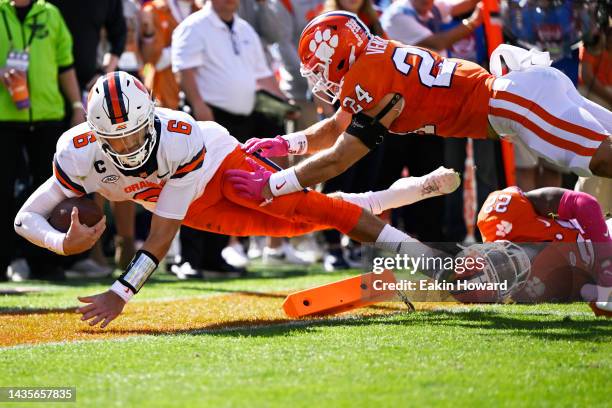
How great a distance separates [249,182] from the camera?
5.65m

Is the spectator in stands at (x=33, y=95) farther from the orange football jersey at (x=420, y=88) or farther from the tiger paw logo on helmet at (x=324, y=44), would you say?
the orange football jersey at (x=420, y=88)

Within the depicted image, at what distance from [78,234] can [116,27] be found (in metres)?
4.11

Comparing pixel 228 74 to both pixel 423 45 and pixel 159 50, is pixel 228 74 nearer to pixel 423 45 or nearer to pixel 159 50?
pixel 159 50

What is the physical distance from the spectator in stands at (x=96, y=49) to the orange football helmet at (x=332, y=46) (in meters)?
3.49

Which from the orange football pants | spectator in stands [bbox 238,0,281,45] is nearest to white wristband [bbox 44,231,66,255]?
the orange football pants

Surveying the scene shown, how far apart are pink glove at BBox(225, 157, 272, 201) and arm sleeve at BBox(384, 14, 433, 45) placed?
3096 mm

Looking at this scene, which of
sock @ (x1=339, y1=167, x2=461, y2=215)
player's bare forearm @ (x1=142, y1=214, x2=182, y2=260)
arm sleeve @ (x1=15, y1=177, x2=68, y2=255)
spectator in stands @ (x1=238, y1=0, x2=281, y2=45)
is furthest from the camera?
spectator in stands @ (x1=238, y1=0, x2=281, y2=45)

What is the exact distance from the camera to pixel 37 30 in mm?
7996

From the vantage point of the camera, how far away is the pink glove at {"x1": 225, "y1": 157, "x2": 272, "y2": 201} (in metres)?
5.63

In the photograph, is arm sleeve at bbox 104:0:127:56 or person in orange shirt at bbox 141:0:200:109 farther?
person in orange shirt at bbox 141:0:200:109

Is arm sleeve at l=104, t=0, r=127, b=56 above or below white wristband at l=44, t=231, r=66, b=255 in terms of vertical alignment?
above

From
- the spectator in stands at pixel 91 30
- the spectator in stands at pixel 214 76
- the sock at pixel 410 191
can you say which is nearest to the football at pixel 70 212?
the sock at pixel 410 191

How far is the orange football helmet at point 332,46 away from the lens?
5.50 meters

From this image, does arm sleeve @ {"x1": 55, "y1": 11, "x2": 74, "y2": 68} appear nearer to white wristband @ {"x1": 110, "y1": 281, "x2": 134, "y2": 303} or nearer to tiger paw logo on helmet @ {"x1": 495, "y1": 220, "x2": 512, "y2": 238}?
white wristband @ {"x1": 110, "y1": 281, "x2": 134, "y2": 303}
